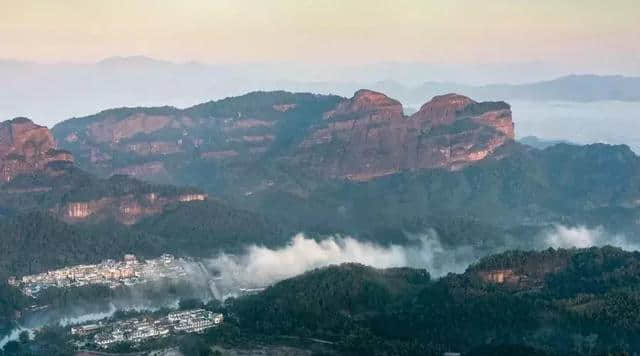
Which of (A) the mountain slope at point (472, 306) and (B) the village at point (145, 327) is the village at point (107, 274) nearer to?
(B) the village at point (145, 327)

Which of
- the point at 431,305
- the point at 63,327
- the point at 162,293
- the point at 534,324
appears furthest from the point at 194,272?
the point at 534,324

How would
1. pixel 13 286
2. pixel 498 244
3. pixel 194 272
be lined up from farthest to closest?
pixel 498 244 → pixel 194 272 → pixel 13 286

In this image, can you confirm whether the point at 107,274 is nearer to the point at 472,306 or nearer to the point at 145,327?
the point at 145,327

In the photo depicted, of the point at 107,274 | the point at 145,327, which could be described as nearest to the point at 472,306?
the point at 145,327

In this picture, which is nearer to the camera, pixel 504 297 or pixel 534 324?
pixel 534 324

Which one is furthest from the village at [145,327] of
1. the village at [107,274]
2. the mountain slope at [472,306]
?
the village at [107,274]

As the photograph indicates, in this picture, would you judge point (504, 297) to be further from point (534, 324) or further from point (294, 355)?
point (294, 355)
